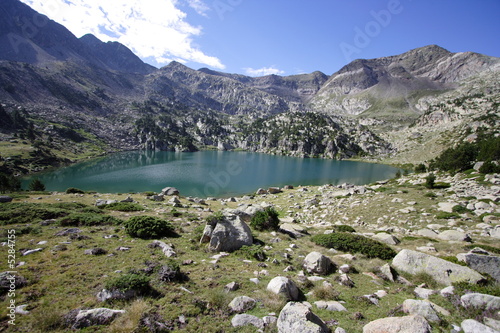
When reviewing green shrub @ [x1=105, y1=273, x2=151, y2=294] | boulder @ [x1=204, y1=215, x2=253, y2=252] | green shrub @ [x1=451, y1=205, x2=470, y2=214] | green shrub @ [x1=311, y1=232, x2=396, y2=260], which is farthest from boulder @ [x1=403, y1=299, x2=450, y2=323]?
green shrub @ [x1=451, y1=205, x2=470, y2=214]

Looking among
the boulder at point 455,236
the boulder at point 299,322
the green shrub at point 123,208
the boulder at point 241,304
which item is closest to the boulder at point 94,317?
the boulder at point 241,304

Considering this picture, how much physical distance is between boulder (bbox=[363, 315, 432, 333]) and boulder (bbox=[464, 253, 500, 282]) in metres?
7.66

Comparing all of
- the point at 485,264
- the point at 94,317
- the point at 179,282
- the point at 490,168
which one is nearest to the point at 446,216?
the point at 485,264

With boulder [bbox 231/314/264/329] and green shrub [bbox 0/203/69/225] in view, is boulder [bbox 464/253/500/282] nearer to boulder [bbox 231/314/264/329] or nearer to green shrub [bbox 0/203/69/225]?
boulder [bbox 231/314/264/329]

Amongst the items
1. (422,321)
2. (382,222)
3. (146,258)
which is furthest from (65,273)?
(382,222)

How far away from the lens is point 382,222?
26.2m

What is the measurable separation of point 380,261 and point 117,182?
87.3 meters

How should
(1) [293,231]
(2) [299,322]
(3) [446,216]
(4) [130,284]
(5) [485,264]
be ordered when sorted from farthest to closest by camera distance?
(3) [446,216] → (1) [293,231] → (5) [485,264] → (4) [130,284] → (2) [299,322]

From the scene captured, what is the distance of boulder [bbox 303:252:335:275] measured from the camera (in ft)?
39.4

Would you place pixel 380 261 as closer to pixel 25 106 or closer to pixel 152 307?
pixel 152 307

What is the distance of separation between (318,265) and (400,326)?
214 inches

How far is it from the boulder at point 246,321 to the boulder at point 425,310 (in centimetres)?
576

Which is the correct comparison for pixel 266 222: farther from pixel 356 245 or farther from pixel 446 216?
pixel 446 216

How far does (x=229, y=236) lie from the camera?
49.5 ft
